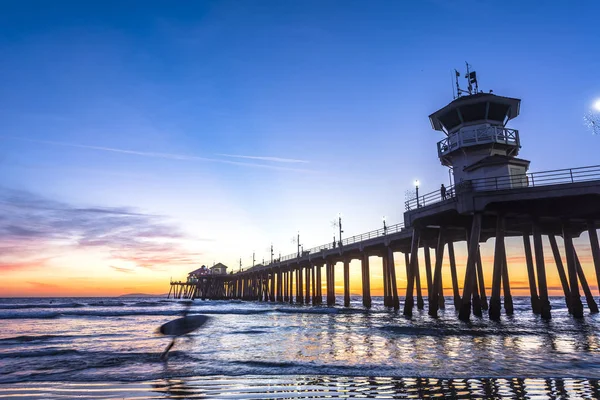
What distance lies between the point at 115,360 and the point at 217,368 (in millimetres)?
3754

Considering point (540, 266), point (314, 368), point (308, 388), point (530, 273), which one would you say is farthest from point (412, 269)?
point (308, 388)

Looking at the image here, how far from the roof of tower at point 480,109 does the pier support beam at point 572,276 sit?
9.16m

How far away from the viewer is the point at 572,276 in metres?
25.3

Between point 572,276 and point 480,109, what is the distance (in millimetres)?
13068

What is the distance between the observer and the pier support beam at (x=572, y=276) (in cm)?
2534

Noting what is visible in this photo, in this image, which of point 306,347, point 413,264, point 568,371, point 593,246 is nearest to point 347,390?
point 568,371

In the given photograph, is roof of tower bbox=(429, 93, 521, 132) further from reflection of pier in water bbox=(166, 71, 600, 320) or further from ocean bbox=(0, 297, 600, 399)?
ocean bbox=(0, 297, 600, 399)

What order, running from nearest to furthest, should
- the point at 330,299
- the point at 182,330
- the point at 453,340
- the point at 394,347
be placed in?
the point at 394,347 → the point at 453,340 → the point at 182,330 → the point at 330,299

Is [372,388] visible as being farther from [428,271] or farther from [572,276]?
[428,271]

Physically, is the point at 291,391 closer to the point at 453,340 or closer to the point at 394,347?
the point at 394,347

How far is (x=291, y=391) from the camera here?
7.07 m

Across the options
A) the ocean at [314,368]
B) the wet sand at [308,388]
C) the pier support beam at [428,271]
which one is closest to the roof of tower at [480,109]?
the pier support beam at [428,271]

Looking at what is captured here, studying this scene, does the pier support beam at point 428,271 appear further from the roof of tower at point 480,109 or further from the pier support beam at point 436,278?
the roof of tower at point 480,109

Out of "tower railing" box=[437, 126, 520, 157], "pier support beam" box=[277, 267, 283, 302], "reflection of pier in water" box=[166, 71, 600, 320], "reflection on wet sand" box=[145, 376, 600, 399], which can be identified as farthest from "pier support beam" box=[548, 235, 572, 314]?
"pier support beam" box=[277, 267, 283, 302]
